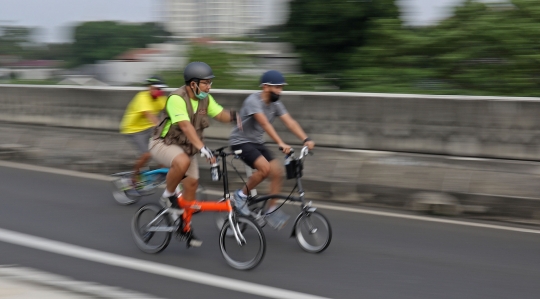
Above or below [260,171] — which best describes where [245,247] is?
below

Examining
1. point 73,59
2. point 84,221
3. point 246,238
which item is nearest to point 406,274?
point 246,238

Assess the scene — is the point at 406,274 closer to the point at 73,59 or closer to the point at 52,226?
the point at 52,226

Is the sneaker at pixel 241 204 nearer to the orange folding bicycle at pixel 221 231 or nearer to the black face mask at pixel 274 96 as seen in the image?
the orange folding bicycle at pixel 221 231

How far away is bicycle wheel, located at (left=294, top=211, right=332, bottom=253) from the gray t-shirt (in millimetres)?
1103

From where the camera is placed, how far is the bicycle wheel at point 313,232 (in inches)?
303

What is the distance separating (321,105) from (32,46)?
79.4ft

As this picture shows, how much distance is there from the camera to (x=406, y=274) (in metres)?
6.93

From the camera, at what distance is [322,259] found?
7.52m

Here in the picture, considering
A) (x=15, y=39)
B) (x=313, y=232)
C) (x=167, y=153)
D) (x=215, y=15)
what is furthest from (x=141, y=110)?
(x=15, y=39)

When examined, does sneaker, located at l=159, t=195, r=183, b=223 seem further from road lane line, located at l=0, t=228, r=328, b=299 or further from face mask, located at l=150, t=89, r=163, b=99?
face mask, located at l=150, t=89, r=163, b=99

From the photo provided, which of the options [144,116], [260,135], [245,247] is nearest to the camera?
[245,247]

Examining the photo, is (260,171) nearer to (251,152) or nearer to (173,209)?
(251,152)

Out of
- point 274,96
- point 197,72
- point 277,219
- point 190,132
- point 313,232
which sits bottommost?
point 313,232

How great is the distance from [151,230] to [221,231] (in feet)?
2.95
